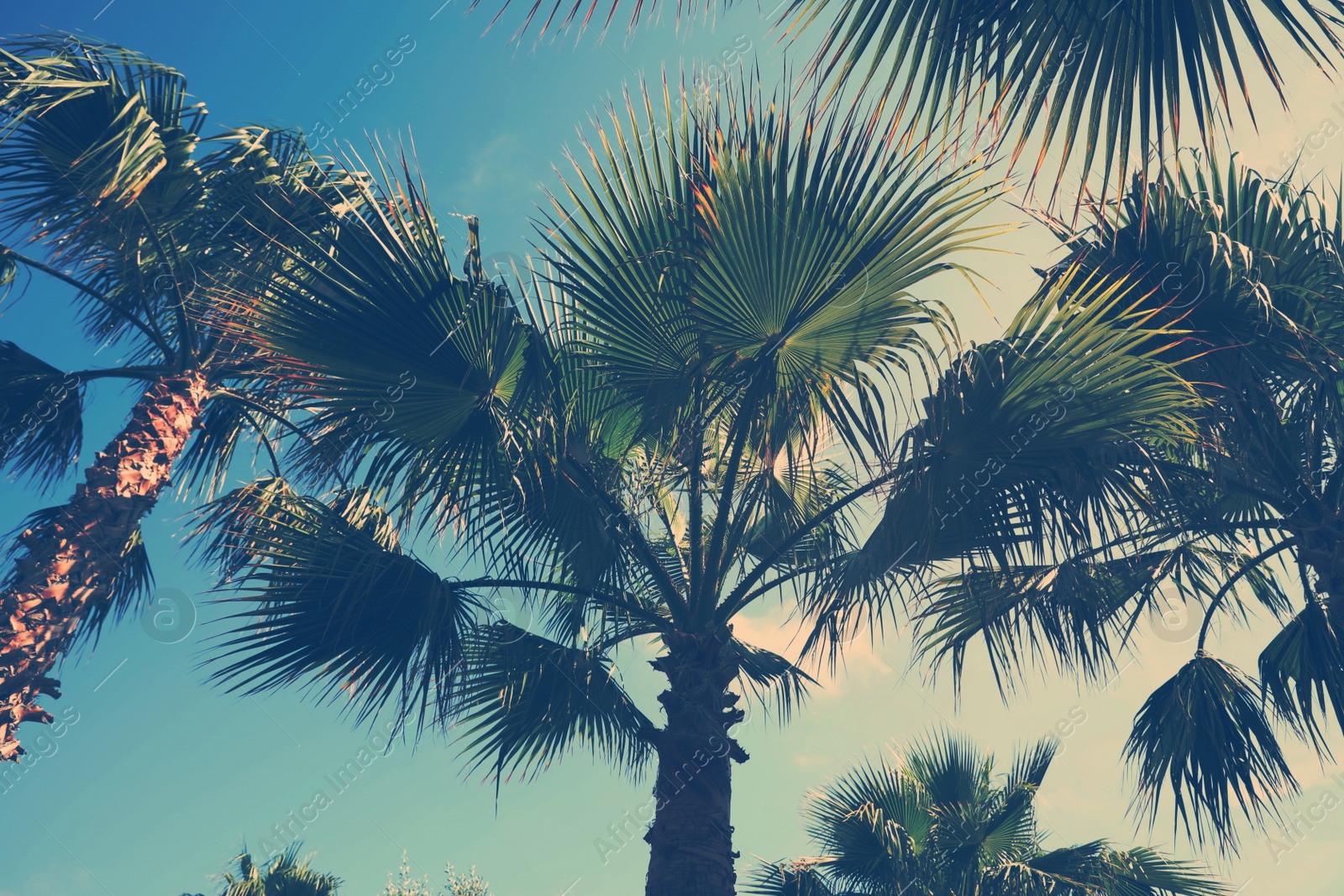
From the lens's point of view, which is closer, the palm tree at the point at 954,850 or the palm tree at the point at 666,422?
the palm tree at the point at 666,422

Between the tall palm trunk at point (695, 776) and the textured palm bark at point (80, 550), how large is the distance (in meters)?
3.33

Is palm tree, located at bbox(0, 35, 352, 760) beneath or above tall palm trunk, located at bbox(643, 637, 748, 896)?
Result: above

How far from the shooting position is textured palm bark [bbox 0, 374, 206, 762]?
4504 millimetres

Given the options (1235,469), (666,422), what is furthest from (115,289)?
(1235,469)

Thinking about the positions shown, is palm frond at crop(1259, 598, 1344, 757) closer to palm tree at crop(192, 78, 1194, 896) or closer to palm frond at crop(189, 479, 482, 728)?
palm tree at crop(192, 78, 1194, 896)

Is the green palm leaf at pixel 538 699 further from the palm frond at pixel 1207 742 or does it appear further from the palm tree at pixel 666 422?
the palm frond at pixel 1207 742

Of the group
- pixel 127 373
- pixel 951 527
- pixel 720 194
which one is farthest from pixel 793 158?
pixel 127 373

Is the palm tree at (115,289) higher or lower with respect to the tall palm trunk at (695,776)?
higher

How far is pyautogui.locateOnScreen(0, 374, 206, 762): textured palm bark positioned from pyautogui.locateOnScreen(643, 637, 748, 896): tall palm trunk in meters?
3.33

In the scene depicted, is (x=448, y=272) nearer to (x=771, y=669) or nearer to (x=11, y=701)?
(x=11, y=701)

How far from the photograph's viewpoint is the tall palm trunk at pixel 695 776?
4.44 metres

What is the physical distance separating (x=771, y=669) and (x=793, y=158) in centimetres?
408

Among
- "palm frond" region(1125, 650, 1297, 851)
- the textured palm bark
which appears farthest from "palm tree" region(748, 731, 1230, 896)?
the textured palm bark

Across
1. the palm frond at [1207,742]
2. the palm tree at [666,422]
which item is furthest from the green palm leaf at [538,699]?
the palm frond at [1207,742]
